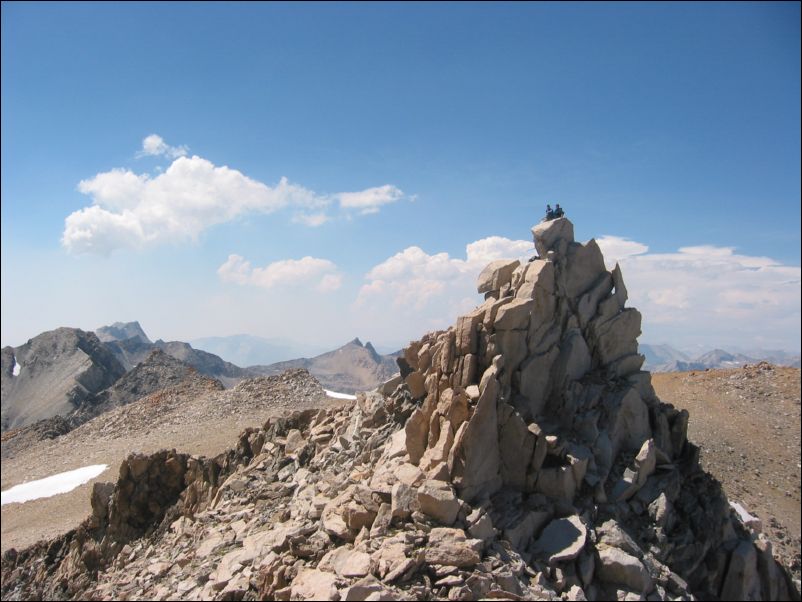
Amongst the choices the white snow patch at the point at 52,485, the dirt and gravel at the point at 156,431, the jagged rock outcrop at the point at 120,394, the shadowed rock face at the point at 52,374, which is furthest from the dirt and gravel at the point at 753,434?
the shadowed rock face at the point at 52,374

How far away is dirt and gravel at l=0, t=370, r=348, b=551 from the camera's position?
44344mm

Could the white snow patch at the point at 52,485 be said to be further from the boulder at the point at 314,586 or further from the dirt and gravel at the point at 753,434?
the dirt and gravel at the point at 753,434

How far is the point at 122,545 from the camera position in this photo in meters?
30.2

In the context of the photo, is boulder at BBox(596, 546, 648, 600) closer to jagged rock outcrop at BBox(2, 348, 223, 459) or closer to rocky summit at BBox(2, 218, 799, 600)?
rocky summit at BBox(2, 218, 799, 600)

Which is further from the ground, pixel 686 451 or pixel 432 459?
pixel 432 459

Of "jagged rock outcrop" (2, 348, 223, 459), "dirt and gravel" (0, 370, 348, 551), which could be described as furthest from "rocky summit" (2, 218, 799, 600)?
"jagged rock outcrop" (2, 348, 223, 459)

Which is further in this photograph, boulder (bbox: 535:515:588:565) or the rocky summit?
boulder (bbox: 535:515:588:565)

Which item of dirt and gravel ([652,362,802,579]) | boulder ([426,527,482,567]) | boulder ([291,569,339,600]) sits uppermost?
boulder ([426,527,482,567])

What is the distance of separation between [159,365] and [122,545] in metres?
69.0

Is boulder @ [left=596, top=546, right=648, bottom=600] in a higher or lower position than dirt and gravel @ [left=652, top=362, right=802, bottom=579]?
higher

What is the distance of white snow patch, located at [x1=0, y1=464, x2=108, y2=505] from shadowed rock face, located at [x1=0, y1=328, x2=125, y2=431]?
42.4 meters

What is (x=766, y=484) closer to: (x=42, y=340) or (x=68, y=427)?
(x=68, y=427)

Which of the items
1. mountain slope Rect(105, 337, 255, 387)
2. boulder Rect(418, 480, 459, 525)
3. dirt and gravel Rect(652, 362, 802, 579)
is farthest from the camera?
mountain slope Rect(105, 337, 255, 387)

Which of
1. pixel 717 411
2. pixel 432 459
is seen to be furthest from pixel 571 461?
pixel 717 411
